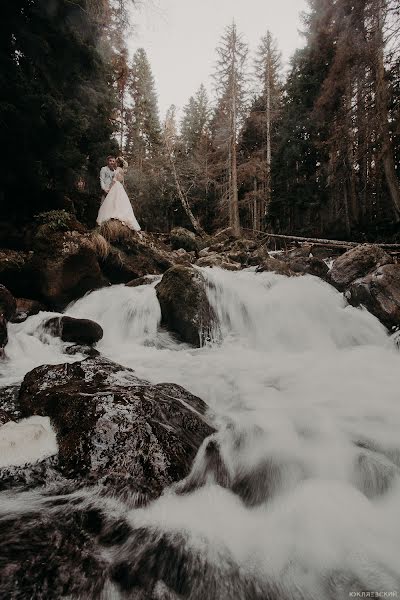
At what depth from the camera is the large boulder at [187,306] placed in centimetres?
660

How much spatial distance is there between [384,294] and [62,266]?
7083 millimetres

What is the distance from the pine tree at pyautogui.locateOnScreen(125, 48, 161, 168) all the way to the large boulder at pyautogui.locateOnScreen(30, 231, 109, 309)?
20626mm

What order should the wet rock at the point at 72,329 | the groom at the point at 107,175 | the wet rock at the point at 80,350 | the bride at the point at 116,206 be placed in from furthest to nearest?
the groom at the point at 107,175, the bride at the point at 116,206, the wet rock at the point at 72,329, the wet rock at the point at 80,350

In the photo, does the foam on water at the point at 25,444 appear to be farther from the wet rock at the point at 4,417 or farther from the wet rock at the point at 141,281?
the wet rock at the point at 141,281

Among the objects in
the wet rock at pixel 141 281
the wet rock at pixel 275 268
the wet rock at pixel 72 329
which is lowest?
the wet rock at pixel 72 329

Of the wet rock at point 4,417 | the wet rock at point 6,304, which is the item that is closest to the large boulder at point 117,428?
the wet rock at point 4,417

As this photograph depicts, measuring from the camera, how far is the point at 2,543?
5.26ft

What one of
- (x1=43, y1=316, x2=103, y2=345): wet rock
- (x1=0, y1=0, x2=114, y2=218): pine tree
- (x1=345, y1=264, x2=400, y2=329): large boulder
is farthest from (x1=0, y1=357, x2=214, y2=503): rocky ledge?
(x1=0, y1=0, x2=114, y2=218): pine tree

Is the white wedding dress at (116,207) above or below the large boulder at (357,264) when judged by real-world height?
above

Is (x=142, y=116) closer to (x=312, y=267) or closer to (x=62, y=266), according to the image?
(x=312, y=267)

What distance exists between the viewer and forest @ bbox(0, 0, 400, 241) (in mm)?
8031

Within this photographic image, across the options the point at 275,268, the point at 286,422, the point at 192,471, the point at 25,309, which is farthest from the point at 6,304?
the point at 275,268

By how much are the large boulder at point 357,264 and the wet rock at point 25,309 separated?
7.49 m

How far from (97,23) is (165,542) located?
38.8ft
